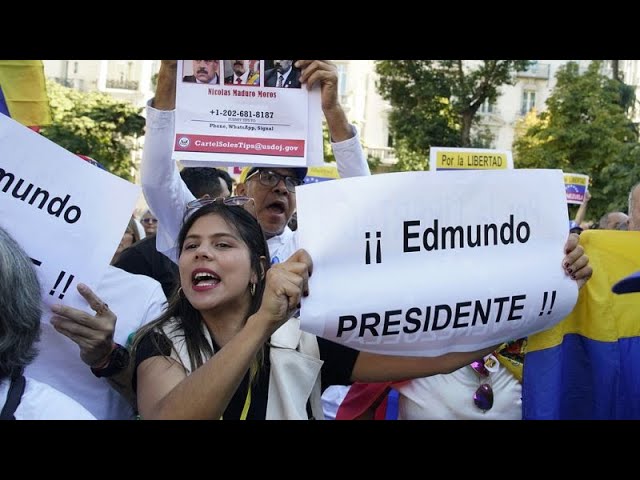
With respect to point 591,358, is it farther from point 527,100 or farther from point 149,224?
point 527,100

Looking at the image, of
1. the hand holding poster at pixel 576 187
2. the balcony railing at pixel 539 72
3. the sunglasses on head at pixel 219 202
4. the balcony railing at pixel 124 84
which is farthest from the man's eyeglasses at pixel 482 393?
the balcony railing at pixel 539 72

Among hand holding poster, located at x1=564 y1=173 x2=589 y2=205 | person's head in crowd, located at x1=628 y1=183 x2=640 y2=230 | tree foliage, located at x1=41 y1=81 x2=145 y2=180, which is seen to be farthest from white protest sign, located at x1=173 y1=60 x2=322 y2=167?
tree foliage, located at x1=41 y1=81 x2=145 y2=180

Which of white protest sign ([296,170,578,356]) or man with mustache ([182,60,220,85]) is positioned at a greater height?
man with mustache ([182,60,220,85])

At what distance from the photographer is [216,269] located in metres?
2.53

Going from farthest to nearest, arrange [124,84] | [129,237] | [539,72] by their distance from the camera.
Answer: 1. [539,72]
2. [124,84]
3. [129,237]

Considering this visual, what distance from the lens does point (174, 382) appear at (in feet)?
7.60

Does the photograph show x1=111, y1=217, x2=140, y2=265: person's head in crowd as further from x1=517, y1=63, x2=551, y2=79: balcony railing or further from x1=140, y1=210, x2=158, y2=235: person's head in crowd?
x1=517, y1=63, x2=551, y2=79: balcony railing

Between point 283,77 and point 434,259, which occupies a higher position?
point 283,77

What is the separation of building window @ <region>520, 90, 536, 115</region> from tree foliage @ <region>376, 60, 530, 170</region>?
22.5 meters

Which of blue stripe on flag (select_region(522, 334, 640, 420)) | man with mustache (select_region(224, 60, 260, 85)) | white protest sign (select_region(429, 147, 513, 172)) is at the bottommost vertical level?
blue stripe on flag (select_region(522, 334, 640, 420))

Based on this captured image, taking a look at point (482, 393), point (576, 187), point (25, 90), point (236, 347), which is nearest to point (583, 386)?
point (482, 393)

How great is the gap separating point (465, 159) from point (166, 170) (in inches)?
167

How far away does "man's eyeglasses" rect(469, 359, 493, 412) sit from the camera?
3.03 metres

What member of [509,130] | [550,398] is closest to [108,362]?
[550,398]
